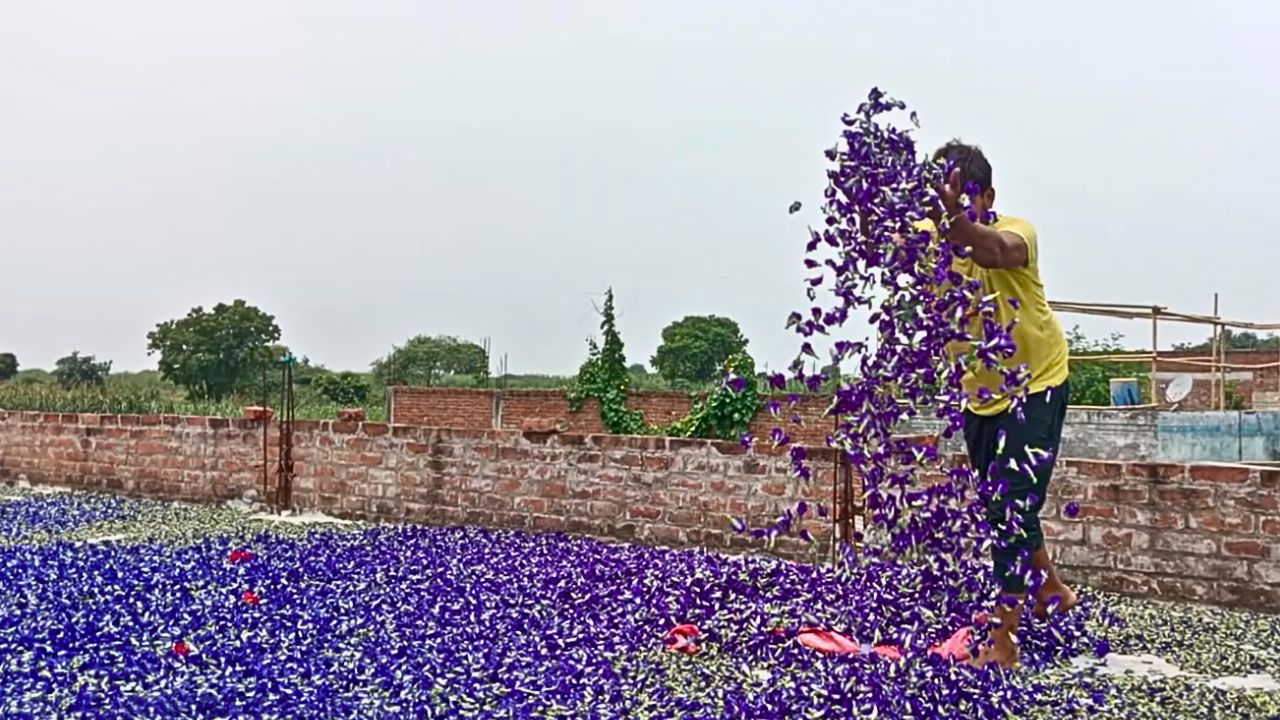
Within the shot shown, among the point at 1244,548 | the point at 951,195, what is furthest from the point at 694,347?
the point at 951,195

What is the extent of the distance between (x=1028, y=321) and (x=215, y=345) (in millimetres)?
28547

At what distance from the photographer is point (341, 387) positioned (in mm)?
25031

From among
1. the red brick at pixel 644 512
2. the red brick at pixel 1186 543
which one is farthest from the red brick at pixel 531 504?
the red brick at pixel 1186 543

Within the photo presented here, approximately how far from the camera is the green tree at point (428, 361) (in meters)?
26.8

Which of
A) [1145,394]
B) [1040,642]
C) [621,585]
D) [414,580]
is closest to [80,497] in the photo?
[414,580]

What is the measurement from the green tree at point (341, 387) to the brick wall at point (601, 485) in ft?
44.1

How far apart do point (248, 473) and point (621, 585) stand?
16.0 ft

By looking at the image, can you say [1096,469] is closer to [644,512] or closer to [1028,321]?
[1028,321]

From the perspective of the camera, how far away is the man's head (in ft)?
10.1

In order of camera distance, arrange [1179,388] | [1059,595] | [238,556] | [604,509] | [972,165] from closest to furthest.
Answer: [972,165], [1059,595], [238,556], [604,509], [1179,388]

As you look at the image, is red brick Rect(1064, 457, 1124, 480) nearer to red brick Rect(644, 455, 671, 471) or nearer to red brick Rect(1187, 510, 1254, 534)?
red brick Rect(1187, 510, 1254, 534)

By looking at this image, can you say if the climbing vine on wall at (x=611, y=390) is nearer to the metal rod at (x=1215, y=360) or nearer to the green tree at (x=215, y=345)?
the metal rod at (x=1215, y=360)

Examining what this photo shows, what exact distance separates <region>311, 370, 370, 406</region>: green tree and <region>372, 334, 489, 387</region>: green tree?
0.69 m

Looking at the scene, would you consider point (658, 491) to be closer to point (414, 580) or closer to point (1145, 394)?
point (414, 580)
